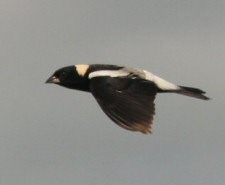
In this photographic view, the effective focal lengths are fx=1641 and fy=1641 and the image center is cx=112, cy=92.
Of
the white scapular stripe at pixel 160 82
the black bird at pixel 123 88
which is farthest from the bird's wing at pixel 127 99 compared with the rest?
the white scapular stripe at pixel 160 82

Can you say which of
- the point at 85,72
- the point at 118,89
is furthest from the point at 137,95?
the point at 85,72

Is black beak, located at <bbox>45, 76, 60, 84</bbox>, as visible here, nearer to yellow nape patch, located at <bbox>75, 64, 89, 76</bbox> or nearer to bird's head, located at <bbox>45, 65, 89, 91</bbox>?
bird's head, located at <bbox>45, 65, 89, 91</bbox>

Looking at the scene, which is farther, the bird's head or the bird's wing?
the bird's head

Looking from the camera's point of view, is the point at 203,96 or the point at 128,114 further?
the point at 203,96

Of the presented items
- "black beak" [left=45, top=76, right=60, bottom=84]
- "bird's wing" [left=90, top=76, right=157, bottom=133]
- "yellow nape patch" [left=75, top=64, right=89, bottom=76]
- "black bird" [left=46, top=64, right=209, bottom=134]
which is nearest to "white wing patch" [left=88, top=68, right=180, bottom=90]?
"black bird" [left=46, top=64, right=209, bottom=134]

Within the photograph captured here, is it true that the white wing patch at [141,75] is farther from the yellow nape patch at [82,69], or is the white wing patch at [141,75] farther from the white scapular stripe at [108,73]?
the yellow nape patch at [82,69]

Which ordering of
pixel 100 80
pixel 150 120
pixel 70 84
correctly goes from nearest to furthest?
pixel 150 120 → pixel 100 80 → pixel 70 84

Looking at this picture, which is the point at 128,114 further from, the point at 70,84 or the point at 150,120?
the point at 70,84
